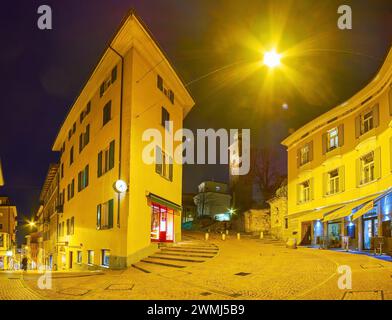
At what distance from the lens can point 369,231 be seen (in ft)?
74.9

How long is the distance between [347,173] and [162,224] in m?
12.2

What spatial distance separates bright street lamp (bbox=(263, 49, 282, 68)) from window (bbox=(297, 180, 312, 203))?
67.9 feet

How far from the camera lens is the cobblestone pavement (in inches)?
422

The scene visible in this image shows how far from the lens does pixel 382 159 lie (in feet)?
69.0

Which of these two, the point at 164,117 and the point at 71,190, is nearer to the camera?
the point at 164,117

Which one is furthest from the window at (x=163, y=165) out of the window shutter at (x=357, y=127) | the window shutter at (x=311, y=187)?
the window shutter at (x=357, y=127)

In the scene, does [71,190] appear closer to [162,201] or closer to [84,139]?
[84,139]

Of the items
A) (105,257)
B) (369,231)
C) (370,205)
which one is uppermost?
(370,205)

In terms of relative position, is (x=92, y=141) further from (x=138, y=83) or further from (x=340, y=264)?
(x=340, y=264)

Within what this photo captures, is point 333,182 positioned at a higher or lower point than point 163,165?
lower

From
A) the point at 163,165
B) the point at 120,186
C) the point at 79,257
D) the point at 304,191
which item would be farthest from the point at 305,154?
the point at 79,257

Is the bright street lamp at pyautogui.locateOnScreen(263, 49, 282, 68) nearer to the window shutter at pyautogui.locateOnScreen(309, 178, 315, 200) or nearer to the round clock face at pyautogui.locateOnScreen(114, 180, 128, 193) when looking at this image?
the round clock face at pyautogui.locateOnScreen(114, 180, 128, 193)

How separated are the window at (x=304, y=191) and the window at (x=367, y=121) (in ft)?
24.0
